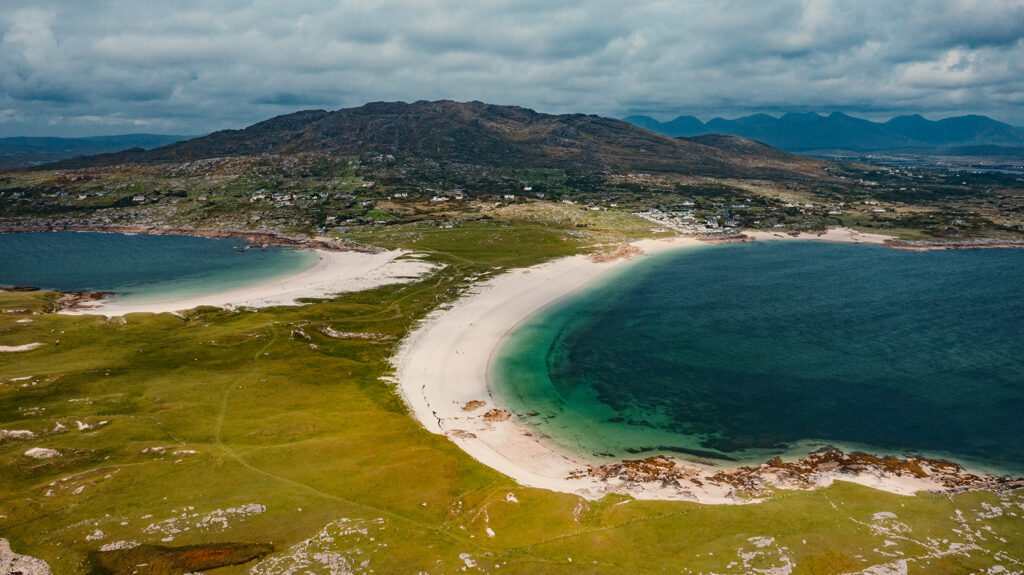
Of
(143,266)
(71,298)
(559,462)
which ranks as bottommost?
(559,462)

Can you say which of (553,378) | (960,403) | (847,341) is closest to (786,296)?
(847,341)

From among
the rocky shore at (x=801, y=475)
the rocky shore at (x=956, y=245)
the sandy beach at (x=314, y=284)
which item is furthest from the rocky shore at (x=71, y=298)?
the rocky shore at (x=956, y=245)

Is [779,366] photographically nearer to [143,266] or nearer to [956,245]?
[956,245]

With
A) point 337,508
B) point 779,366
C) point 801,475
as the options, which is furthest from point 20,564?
point 779,366

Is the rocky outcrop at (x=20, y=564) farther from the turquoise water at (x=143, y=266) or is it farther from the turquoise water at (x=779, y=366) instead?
the turquoise water at (x=143, y=266)

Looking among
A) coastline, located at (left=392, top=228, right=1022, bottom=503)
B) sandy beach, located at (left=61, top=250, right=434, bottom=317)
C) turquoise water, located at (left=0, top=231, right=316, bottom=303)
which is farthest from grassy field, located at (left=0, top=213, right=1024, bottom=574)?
turquoise water, located at (left=0, top=231, right=316, bottom=303)

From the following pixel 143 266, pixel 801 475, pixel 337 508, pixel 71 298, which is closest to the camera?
pixel 337 508

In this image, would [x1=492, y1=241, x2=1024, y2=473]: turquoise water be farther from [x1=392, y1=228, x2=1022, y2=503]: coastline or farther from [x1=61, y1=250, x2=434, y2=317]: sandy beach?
[x1=61, y1=250, x2=434, y2=317]: sandy beach
